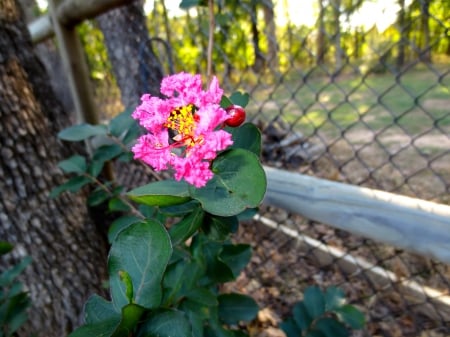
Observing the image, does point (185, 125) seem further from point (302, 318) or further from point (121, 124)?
point (302, 318)

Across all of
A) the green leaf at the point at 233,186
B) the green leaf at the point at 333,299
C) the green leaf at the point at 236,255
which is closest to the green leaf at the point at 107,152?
the green leaf at the point at 236,255

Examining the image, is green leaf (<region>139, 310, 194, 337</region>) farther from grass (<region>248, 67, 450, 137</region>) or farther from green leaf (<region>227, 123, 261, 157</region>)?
grass (<region>248, 67, 450, 137</region>)

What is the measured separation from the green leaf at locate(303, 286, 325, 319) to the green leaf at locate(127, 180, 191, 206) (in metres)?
0.76

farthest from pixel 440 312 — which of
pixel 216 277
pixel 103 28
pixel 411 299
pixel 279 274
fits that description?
pixel 103 28

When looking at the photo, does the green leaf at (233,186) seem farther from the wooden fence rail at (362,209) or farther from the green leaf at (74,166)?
the green leaf at (74,166)

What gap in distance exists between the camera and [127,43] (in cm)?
223

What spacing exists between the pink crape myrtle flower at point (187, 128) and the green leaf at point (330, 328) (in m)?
0.79

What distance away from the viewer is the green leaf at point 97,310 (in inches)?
21.5

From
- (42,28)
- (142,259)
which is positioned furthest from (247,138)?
(42,28)

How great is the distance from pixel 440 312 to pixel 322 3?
114 cm

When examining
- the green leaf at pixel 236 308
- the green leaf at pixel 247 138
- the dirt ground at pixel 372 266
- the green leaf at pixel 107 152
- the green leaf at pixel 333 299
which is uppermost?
the green leaf at pixel 247 138

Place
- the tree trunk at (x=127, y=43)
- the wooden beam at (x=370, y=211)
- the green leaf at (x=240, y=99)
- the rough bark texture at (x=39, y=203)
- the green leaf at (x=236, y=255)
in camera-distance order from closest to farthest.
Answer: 1. the green leaf at (x=240, y=99)
2. the wooden beam at (x=370, y=211)
3. the green leaf at (x=236, y=255)
4. the rough bark texture at (x=39, y=203)
5. the tree trunk at (x=127, y=43)

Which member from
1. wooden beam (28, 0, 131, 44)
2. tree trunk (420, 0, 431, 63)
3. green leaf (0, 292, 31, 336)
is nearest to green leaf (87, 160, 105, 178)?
green leaf (0, 292, 31, 336)

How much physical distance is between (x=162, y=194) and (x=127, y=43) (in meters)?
2.02
